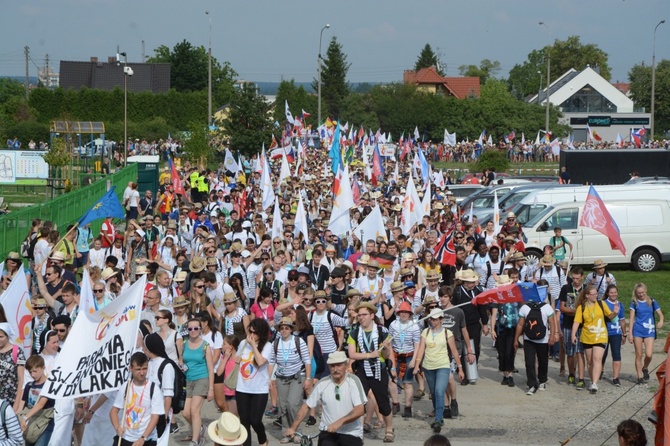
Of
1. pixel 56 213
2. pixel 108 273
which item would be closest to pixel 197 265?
pixel 108 273

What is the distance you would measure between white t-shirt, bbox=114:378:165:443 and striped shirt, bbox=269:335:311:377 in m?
2.43

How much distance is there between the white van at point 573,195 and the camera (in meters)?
22.5

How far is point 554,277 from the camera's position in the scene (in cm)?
1470

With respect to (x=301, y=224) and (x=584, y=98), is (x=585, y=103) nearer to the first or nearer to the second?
(x=584, y=98)

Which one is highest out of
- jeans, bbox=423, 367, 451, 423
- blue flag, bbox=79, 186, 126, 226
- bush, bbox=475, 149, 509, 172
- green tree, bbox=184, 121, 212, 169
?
green tree, bbox=184, 121, 212, 169

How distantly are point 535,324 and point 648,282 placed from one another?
9.20 metres

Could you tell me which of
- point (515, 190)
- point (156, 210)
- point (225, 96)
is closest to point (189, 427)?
point (156, 210)

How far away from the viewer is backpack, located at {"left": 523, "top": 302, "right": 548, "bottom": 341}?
13000 mm

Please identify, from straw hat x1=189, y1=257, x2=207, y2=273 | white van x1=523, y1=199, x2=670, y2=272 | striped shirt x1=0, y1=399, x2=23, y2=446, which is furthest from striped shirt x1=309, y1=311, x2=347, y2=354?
white van x1=523, y1=199, x2=670, y2=272

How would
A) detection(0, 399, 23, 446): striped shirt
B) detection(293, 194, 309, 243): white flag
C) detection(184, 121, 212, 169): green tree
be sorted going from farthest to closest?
detection(184, 121, 212, 169): green tree → detection(293, 194, 309, 243): white flag → detection(0, 399, 23, 446): striped shirt

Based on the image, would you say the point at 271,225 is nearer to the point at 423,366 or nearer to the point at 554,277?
the point at 554,277

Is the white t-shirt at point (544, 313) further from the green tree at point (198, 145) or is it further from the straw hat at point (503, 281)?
the green tree at point (198, 145)

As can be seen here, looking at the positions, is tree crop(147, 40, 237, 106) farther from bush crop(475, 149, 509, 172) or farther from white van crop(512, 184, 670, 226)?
white van crop(512, 184, 670, 226)

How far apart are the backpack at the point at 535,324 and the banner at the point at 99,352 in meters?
6.26
